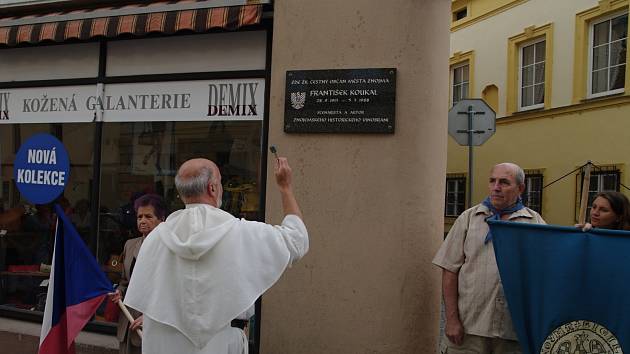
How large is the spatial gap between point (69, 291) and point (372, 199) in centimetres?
217

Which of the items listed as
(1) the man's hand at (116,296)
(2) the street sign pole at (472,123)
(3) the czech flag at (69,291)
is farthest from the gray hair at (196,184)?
(2) the street sign pole at (472,123)

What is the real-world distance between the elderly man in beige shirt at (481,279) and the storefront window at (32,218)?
3882 mm

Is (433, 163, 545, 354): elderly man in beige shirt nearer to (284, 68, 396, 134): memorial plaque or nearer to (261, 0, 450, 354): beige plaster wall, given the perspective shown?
(261, 0, 450, 354): beige plaster wall

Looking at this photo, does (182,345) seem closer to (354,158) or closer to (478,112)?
(354,158)

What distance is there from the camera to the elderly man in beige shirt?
3623 millimetres

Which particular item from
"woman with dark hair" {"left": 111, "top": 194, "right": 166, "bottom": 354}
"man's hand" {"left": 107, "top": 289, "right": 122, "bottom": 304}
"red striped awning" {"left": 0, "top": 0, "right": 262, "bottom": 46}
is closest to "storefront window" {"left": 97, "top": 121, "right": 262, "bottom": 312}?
"red striped awning" {"left": 0, "top": 0, "right": 262, "bottom": 46}

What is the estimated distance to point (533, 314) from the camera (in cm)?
336

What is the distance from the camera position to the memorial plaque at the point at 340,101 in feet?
14.9

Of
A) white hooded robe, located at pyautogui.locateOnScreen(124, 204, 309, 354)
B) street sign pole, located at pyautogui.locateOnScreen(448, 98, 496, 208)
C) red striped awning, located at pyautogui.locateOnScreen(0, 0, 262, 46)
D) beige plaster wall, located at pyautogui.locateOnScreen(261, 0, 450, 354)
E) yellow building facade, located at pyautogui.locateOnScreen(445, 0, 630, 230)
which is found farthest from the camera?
yellow building facade, located at pyautogui.locateOnScreen(445, 0, 630, 230)

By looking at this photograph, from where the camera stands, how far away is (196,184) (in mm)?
2834

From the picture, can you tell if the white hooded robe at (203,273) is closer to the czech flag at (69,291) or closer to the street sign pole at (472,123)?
the czech flag at (69,291)

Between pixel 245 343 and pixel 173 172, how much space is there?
3325mm

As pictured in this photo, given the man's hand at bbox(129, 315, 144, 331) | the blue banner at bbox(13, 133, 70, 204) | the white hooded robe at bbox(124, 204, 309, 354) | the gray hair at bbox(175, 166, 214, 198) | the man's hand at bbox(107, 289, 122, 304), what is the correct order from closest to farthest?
1. the white hooded robe at bbox(124, 204, 309, 354)
2. the gray hair at bbox(175, 166, 214, 198)
3. the man's hand at bbox(129, 315, 144, 331)
4. the man's hand at bbox(107, 289, 122, 304)
5. the blue banner at bbox(13, 133, 70, 204)

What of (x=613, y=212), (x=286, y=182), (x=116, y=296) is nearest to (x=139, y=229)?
(x=116, y=296)
